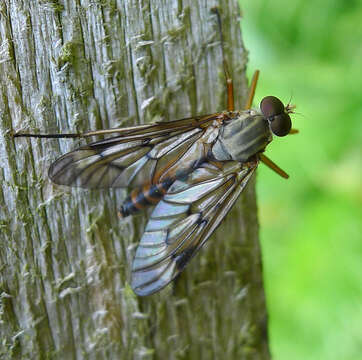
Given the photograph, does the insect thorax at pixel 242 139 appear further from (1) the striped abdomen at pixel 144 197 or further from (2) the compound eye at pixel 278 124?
(1) the striped abdomen at pixel 144 197

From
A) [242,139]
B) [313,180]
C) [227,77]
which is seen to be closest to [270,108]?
[242,139]

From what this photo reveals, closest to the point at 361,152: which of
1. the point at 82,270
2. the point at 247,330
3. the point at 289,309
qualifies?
the point at 289,309

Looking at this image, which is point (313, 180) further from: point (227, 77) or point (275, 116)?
point (227, 77)

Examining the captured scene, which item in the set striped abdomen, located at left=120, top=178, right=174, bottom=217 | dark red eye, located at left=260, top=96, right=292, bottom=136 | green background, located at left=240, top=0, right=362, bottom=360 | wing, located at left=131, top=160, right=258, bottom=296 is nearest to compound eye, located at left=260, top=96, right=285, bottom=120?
dark red eye, located at left=260, top=96, right=292, bottom=136

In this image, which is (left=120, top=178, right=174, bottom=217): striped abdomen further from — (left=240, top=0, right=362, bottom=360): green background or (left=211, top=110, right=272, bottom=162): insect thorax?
(left=240, top=0, right=362, bottom=360): green background

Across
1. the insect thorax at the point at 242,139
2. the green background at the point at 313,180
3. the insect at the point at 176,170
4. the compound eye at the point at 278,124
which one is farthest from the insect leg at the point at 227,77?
the green background at the point at 313,180

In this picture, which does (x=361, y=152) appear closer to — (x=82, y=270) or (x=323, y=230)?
(x=323, y=230)
